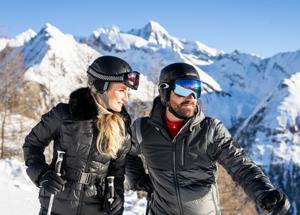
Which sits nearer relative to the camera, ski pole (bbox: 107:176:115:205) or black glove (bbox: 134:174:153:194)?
ski pole (bbox: 107:176:115:205)

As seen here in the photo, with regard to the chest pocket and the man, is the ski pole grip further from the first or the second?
the chest pocket

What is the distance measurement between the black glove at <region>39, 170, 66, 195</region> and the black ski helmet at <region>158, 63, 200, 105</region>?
1252 millimetres

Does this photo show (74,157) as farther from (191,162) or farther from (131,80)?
(191,162)

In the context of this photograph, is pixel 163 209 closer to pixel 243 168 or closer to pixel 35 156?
pixel 243 168

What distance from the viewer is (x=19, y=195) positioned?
1030 cm

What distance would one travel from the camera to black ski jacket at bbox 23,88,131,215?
4145 mm

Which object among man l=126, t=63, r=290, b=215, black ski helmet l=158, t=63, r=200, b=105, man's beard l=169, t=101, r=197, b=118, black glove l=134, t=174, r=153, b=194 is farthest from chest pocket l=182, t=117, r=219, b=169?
black glove l=134, t=174, r=153, b=194

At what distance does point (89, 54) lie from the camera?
24766 millimetres

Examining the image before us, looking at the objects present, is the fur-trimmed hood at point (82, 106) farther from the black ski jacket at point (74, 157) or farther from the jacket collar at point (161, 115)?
the jacket collar at point (161, 115)

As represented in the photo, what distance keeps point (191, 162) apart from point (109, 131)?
0.79 m

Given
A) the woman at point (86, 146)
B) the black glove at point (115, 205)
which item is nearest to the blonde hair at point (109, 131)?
the woman at point (86, 146)

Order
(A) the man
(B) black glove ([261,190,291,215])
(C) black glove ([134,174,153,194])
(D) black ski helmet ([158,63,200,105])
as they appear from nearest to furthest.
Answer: (B) black glove ([261,190,291,215]) < (A) the man < (D) black ski helmet ([158,63,200,105]) < (C) black glove ([134,174,153,194])

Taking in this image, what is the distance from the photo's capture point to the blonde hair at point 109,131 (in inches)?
165

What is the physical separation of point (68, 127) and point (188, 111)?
110cm
